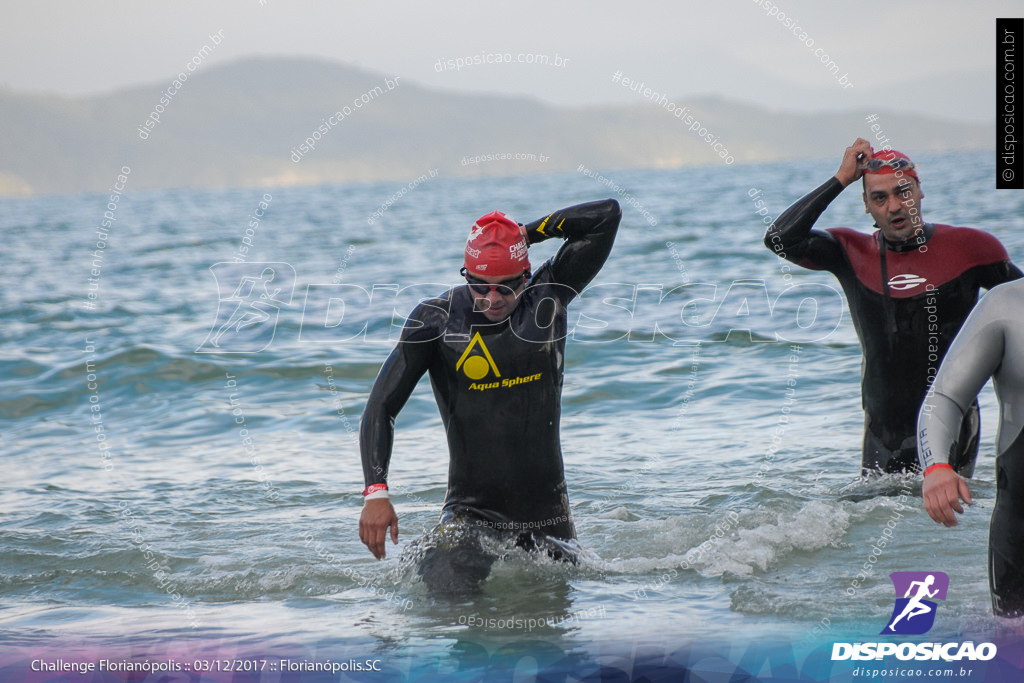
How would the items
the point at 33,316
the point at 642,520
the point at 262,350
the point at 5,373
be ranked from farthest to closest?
the point at 33,316
the point at 262,350
the point at 5,373
the point at 642,520

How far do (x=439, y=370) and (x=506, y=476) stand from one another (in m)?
0.59

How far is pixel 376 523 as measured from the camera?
410cm

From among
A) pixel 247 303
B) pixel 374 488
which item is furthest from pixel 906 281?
pixel 247 303

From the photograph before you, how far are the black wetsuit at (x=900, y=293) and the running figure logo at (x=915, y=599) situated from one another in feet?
A: 3.43

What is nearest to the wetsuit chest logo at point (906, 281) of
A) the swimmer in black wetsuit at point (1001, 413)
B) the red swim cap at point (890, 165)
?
the red swim cap at point (890, 165)

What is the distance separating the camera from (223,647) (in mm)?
4316

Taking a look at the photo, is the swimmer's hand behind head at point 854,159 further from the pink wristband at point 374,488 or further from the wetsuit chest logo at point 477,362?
the pink wristband at point 374,488

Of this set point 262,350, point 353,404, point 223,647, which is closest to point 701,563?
point 223,647

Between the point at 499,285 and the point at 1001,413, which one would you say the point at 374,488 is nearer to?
the point at 499,285

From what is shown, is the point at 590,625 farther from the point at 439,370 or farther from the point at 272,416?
the point at 272,416

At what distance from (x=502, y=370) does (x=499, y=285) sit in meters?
0.39

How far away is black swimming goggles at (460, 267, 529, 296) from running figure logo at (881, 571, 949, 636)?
2161mm

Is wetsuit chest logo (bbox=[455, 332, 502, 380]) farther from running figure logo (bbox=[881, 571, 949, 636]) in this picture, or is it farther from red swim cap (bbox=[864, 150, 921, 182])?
red swim cap (bbox=[864, 150, 921, 182])

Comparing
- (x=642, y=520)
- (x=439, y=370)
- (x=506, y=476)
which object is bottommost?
(x=642, y=520)
